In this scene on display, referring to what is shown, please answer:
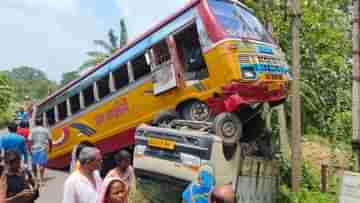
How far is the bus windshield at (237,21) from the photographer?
24.5 ft

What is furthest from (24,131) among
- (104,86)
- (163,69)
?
(163,69)

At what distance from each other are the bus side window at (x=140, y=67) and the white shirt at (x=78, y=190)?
4.88 m

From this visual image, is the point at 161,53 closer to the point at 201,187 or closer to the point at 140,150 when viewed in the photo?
the point at 140,150

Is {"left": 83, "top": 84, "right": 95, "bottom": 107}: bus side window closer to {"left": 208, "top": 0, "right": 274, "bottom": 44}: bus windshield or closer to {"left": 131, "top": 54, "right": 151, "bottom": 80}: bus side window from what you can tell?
{"left": 131, "top": 54, "right": 151, "bottom": 80}: bus side window

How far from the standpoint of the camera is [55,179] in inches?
420

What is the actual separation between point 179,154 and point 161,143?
1.39 feet

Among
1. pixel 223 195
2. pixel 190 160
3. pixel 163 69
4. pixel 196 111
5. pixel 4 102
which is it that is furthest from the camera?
pixel 4 102

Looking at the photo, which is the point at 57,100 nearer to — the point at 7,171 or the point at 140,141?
the point at 140,141

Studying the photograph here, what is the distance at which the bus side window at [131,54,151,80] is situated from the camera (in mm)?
8584

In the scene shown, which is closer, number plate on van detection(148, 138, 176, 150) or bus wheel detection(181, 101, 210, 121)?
number plate on van detection(148, 138, 176, 150)

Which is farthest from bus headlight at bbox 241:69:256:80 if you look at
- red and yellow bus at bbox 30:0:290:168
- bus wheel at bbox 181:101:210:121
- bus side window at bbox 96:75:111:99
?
bus side window at bbox 96:75:111:99

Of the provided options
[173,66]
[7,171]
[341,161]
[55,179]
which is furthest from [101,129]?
[7,171]

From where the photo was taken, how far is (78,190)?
372 cm

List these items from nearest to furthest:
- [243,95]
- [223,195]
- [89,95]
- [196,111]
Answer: [223,195], [243,95], [196,111], [89,95]
